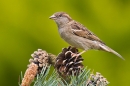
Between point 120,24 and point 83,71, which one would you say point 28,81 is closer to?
point 83,71

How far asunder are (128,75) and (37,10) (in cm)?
74

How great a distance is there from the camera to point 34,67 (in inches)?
50.1

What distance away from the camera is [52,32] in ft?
9.73

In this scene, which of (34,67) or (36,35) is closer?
(34,67)

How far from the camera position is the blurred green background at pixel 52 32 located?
9.50 feet

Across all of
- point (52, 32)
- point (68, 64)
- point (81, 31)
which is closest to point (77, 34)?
point (81, 31)

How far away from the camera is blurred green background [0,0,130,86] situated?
2.90m

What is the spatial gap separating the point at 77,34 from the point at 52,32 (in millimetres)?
494

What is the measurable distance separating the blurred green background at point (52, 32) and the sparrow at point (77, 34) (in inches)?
14.3

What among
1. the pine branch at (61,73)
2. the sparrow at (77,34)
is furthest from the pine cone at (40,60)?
the sparrow at (77,34)

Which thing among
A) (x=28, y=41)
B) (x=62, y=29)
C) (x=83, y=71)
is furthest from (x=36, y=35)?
(x=83, y=71)

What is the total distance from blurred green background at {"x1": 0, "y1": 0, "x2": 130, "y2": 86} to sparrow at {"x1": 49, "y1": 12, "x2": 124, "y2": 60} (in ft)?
1.19

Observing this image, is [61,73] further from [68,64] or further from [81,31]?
[81,31]

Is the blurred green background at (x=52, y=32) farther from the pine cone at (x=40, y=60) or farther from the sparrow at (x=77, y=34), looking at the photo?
the pine cone at (x=40, y=60)
